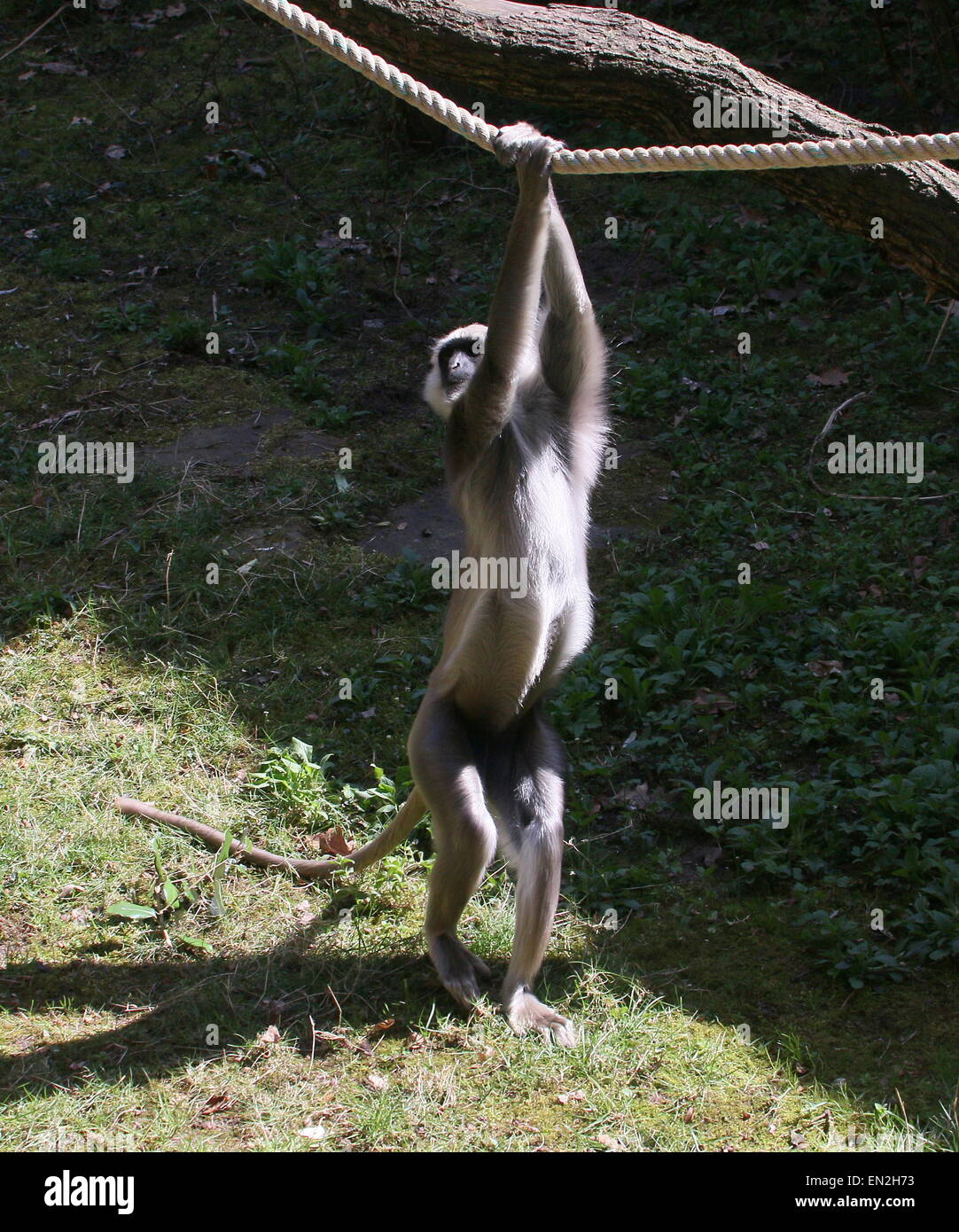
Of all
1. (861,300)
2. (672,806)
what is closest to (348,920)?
(672,806)

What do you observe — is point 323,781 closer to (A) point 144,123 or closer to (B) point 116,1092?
(B) point 116,1092

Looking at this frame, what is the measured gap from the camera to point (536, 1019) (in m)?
4.66

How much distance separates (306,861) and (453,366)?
2.35 meters

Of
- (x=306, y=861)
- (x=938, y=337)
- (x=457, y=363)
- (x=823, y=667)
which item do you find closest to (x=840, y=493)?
(x=938, y=337)

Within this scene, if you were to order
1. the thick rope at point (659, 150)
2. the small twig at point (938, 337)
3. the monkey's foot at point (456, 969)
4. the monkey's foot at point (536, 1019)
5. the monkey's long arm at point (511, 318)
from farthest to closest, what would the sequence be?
the small twig at point (938, 337) → the monkey's foot at point (456, 969) → the monkey's foot at point (536, 1019) → the monkey's long arm at point (511, 318) → the thick rope at point (659, 150)

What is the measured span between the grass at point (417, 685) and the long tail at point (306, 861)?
87 millimetres

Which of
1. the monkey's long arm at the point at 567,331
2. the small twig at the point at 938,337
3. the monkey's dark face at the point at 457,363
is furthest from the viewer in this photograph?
the small twig at the point at 938,337

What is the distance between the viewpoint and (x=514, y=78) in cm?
598

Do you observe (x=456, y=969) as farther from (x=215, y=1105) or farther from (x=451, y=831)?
(x=215, y=1105)

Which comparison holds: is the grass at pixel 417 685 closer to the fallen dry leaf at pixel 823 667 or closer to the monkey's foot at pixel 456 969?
the fallen dry leaf at pixel 823 667

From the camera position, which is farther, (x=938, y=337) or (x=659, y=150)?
(x=938, y=337)

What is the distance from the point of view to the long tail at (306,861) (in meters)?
5.17

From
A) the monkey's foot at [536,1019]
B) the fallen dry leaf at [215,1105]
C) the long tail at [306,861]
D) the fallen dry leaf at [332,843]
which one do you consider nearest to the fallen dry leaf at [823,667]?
the long tail at [306,861]

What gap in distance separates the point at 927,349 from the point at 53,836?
6.36 metres
